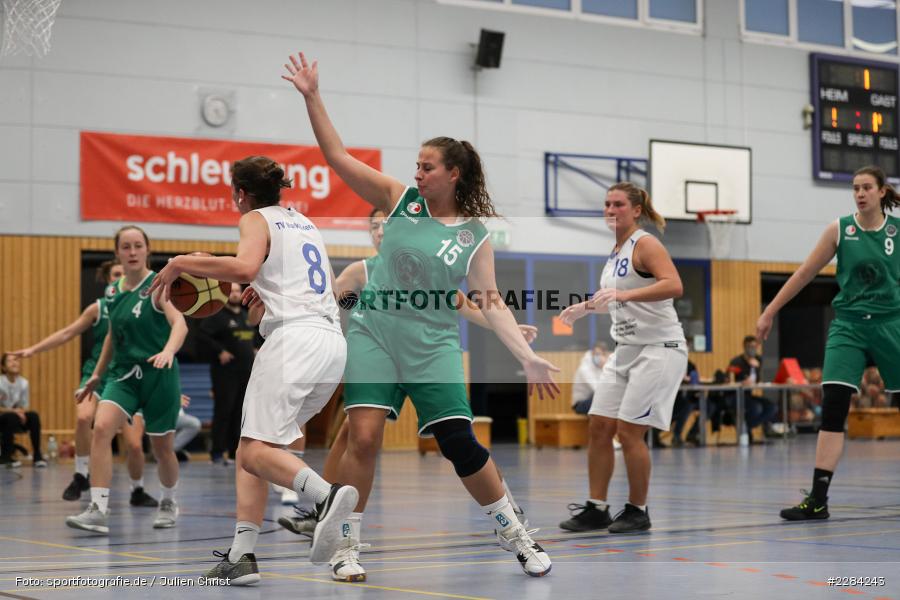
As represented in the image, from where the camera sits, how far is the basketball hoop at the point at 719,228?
21.7m

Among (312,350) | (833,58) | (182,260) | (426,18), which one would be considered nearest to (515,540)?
(312,350)

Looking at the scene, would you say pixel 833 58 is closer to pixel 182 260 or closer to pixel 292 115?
pixel 292 115

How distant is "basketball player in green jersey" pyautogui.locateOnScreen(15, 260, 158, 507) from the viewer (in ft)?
29.4

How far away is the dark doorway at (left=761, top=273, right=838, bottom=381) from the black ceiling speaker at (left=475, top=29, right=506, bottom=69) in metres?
10.2

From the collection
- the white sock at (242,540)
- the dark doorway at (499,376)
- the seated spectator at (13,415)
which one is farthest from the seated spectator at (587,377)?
the white sock at (242,540)

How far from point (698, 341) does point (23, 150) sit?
12252mm

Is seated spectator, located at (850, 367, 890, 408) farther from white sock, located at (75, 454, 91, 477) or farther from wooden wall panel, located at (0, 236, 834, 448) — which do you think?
white sock, located at (75, 454, 91, 477)

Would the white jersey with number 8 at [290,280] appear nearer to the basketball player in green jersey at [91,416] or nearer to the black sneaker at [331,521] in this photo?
the black sneaker at [331,521]

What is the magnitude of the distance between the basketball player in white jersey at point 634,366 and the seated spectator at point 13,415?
10.1m

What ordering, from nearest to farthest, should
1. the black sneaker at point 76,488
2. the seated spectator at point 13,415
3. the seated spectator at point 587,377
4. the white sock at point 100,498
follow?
the white sock at point 100,498 < the black sneaker at point 76,488 < the seated spectator at point 13,415 < the seated spectator at point 587,377

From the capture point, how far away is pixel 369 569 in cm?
543

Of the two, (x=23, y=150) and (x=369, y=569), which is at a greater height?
(x=23, y=150)

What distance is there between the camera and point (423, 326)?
204 inches

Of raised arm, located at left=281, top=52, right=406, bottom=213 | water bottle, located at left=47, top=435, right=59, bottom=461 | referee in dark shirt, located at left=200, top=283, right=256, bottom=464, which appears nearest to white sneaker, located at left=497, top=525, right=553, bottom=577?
raised arm, located at left=281, top=52, right=406, bottom=213
